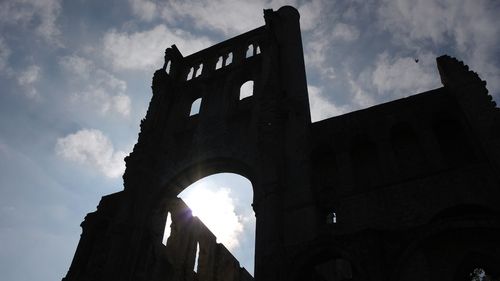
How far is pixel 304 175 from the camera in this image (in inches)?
488

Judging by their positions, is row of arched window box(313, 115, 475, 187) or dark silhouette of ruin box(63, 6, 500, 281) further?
row of arched window box(313, 115, 475, 187)

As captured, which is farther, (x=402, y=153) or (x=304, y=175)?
(x=304, y=175)

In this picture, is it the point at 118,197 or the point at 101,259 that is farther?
the point at 118,197

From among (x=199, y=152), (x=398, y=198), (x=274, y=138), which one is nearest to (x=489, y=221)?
(x=398, y=198)

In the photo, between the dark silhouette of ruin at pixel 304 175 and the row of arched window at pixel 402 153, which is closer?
the dark silhouette of ruin at pixel 304 175

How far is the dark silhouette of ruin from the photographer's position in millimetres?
9633

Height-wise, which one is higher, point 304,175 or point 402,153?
point 402,153

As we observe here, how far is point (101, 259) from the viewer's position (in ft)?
46.9

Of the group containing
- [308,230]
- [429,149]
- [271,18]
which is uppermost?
[271,18]

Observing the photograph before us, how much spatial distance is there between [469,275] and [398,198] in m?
2.27

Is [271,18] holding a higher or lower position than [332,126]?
higher

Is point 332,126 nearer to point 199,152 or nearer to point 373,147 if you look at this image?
point 373,147

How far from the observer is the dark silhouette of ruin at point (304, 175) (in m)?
9.63

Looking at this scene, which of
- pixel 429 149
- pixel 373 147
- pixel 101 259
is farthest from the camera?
pixel 101 259
